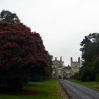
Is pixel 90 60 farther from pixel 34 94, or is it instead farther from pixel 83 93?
pixel 34 94

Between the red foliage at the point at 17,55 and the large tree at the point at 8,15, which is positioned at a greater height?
the large tree at the point at 8,15

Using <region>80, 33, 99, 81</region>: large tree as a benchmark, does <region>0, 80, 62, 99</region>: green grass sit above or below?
below

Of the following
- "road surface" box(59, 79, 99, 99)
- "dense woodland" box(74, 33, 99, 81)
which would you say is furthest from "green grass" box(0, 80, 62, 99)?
"dense woodland" box(74, 33, 99, 81)

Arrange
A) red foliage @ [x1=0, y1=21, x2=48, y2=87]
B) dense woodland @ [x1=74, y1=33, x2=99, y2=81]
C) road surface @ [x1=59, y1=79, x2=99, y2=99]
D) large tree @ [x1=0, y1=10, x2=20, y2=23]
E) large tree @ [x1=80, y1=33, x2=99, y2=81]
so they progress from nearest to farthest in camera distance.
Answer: red foliage @ [x1=0, y1=21, x2=48, y2=87] < road surface @ [x1=59, y1=79, x2=99, y2=99] < large tree @ [x1=0, y1=10, x2=20, y2=23] < dense woodland @ [x1=74, y1=33, x2=99, y2=81] < large tree @ [x1=80, y1=33, x2=99, y2=81]

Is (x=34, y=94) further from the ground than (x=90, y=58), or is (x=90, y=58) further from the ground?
(x=90, y=58)

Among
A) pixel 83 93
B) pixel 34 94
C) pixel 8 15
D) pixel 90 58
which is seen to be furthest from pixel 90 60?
pixel 34 94

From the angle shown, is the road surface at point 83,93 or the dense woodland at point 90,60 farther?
the dense woodland at point 90,60

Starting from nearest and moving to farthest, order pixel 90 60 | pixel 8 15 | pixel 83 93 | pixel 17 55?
pixel 17 55 → pixel 83 93 → pixel 8 15 → pixel 90 60

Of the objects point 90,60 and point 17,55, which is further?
point 90,60

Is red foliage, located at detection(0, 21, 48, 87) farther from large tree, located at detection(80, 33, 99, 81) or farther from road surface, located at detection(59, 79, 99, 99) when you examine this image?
large tree, located at detection(80, 33, 99, 81)

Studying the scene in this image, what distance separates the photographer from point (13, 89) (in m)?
33.8

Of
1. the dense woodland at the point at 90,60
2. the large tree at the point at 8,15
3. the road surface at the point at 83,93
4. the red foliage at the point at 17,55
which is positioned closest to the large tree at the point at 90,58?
the dense woodland at the point at 90,60

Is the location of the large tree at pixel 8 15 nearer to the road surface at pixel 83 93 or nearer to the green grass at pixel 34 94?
the road surface at pixel 83 93

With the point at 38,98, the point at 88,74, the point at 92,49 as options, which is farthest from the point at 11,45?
the point at 92,49
